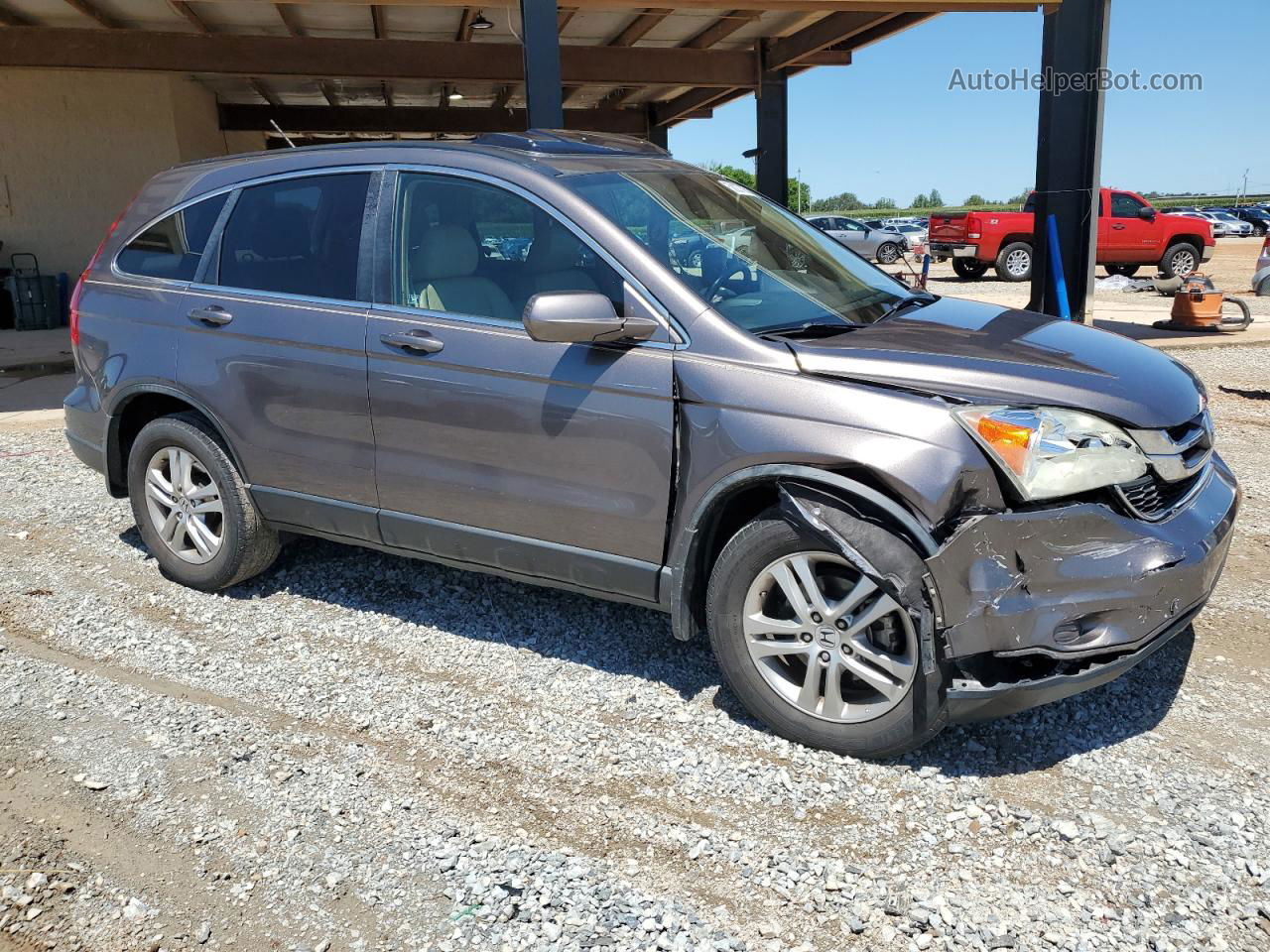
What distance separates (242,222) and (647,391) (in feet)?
7.05

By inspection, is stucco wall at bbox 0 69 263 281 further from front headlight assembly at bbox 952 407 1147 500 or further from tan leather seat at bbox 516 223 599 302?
front headlight assembly at bbox 952 407 1147 500

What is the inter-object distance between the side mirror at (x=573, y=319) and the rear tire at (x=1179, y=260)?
21.6 m

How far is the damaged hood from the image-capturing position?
298 centimetres

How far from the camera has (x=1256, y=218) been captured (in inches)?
1964

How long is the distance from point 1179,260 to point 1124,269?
4.20ft

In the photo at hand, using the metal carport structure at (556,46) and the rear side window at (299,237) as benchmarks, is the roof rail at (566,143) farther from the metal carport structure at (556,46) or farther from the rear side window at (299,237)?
the metal carport structure at (556,46)

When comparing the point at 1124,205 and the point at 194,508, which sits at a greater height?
the point at 1124,205

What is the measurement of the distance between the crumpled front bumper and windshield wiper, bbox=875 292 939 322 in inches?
44.1

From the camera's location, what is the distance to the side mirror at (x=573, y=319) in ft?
10.6

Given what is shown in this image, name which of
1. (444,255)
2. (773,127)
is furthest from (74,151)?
(444,255)

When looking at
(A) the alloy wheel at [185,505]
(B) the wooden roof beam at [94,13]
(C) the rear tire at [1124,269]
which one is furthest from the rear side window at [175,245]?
(C) the rear tire at [1124,269]

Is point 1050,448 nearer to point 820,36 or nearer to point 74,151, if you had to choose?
point 820,36

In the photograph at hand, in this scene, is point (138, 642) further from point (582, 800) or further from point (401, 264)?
point (582, 800)

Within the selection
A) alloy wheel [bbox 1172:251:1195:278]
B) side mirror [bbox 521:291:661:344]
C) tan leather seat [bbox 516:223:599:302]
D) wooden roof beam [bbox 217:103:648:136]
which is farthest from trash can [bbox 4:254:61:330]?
alloy wheel [bbox 1172:251:1195:278]
